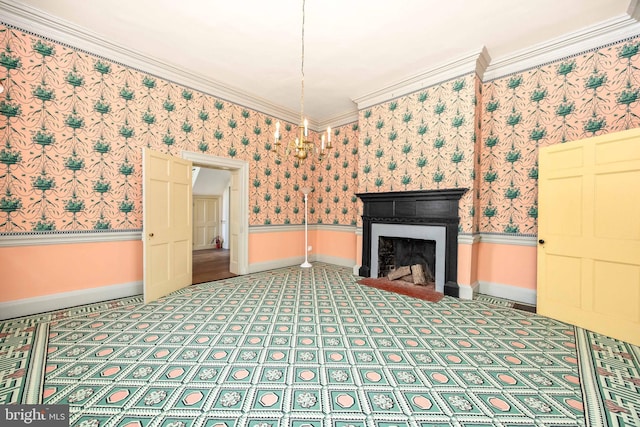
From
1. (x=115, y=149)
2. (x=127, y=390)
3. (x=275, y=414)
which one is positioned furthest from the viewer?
(x=115, y=149)

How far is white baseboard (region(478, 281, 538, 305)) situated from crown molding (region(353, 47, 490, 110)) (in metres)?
3.19

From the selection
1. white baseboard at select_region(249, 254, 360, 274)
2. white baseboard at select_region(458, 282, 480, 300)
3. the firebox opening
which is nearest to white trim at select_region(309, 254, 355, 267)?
white baseboard at select_region(249, 254, 360, 274)

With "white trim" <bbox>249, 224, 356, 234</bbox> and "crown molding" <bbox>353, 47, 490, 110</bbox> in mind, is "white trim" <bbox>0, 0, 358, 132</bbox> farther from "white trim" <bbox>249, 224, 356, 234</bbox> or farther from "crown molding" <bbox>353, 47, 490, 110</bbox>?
"white trim" <bbox>249, 224, 356, 234</bbox>

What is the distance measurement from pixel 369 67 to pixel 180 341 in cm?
439

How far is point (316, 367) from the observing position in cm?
197

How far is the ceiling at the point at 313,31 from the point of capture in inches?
109

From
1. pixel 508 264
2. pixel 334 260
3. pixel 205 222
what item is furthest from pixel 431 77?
pixel 205 222

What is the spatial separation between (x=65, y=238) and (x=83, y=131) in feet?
4.55

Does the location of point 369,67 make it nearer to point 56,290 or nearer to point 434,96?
point 434,96

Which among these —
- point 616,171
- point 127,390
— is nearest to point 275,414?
point 127,390

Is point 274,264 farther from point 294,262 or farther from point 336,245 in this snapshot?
point 336,245

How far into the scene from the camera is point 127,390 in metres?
1.70

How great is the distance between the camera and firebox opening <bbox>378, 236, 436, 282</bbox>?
4434 mm

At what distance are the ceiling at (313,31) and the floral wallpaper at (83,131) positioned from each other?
11.6 inches
